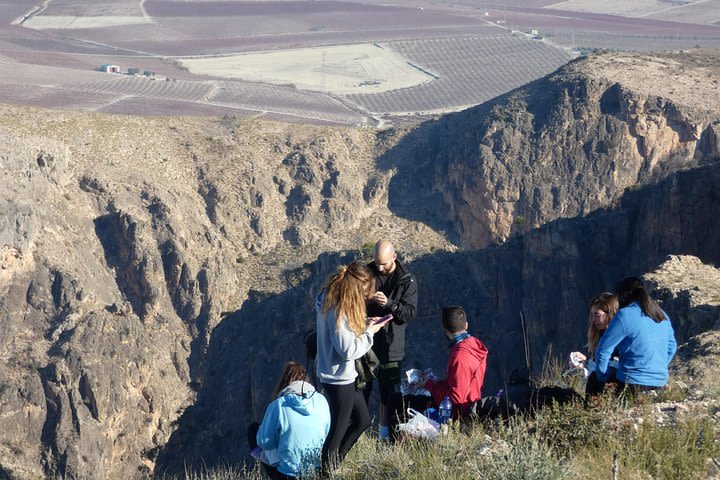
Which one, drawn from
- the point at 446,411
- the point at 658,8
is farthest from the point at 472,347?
the point at 658,8

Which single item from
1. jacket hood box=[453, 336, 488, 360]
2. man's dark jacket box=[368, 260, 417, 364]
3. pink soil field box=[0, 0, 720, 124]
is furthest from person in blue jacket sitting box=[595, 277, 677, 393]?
pink soil field box=[0, 0, 720, 124]

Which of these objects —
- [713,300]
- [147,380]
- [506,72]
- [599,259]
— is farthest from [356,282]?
[506,72]

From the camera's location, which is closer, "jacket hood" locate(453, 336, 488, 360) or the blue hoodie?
the blue hoodie

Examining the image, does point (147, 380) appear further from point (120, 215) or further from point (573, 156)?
point (573, 156)

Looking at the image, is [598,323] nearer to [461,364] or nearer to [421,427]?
[461,364]

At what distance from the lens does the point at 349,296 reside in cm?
1165

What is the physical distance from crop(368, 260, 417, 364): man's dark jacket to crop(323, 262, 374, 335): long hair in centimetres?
110

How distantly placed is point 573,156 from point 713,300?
38.7 metres

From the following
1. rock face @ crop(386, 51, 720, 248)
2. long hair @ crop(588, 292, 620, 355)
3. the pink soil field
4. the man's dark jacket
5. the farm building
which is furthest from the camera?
the farm building

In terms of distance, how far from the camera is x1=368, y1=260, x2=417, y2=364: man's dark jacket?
42.3 feet

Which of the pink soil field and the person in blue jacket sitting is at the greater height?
the person in blue jacket sitting

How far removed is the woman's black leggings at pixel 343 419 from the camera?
11.8m

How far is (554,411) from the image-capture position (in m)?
11.1

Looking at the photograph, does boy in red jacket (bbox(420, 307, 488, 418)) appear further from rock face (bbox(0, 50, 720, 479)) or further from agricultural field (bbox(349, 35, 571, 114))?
agricultural field (bbox(349, 35, 571, 114))
